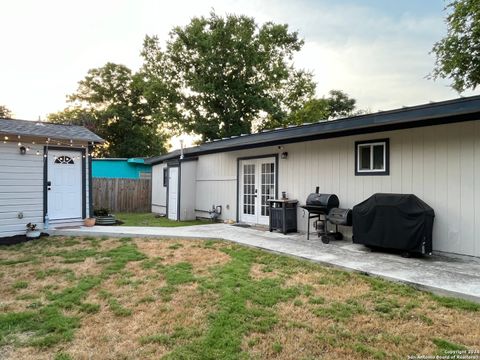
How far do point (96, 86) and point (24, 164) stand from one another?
70.9 feet

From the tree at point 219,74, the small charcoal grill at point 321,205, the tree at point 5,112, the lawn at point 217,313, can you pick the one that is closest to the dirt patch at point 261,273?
the lawn at point 217,313

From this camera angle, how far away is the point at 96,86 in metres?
26.4

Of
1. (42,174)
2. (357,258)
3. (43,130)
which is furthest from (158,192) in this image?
(357,258)

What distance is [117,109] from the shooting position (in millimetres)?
25641

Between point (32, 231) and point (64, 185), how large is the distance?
1.33 meters

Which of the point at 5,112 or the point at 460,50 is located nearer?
the point at 460,50

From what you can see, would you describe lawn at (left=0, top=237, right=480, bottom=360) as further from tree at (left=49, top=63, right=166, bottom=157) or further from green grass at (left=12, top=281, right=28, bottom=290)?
tree at (left=49, top=63, right=166, bottom=157)

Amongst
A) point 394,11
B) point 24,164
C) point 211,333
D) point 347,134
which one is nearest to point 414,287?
point 211,333

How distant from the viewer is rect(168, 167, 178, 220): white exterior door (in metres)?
10.8

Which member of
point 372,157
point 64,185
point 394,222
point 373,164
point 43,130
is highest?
point 43,130

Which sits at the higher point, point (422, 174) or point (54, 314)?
point (422, 174)

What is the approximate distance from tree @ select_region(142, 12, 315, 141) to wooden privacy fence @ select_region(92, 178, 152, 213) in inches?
264

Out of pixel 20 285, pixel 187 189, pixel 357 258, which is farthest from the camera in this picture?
pixel 187 189

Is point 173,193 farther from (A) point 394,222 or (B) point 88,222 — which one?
(A) point 394,222
